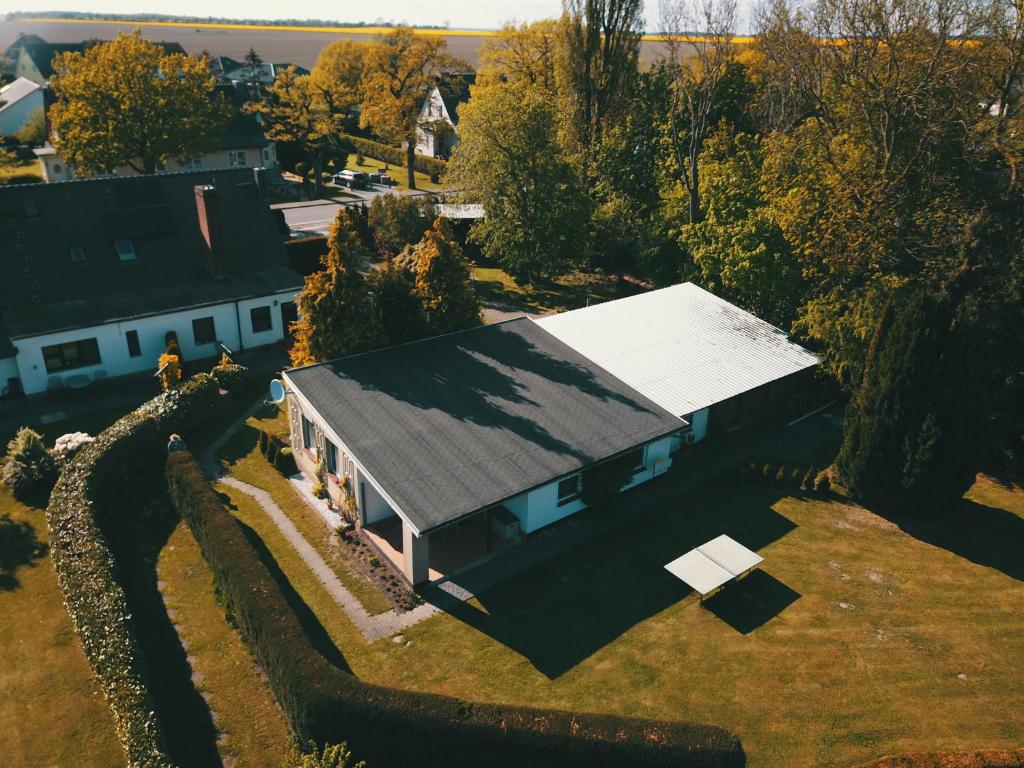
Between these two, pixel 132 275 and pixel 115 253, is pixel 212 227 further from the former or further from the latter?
pixel 115 253

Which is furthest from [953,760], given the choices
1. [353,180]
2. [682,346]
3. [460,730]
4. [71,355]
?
[353,180]

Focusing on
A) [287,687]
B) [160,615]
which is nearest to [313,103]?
[160,615]

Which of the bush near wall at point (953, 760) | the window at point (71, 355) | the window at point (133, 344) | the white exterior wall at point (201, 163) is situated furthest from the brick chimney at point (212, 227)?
the bush near wall at point (953, 760)

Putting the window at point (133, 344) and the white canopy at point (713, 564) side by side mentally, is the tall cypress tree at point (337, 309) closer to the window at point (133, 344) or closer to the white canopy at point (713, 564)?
the window at point (133, 344)

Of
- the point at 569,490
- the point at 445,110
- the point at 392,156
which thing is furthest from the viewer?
the point at 392,156

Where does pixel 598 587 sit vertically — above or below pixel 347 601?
below

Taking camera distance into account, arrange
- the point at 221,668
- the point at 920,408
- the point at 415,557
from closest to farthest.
Answer: the point at 221,668, the point at 415,557, the point at 920,408
